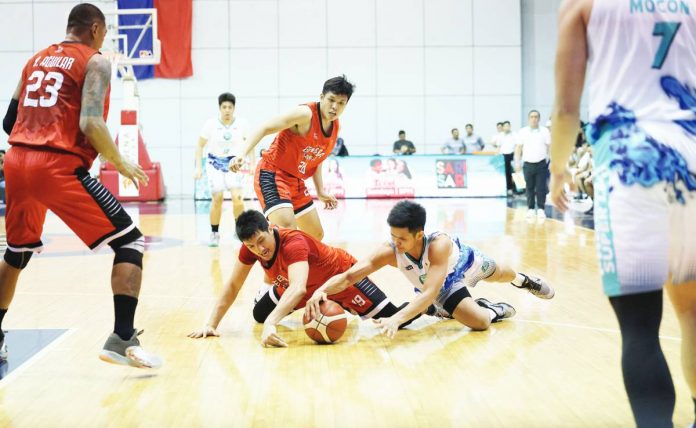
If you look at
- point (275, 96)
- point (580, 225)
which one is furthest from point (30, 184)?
point (275, 96)

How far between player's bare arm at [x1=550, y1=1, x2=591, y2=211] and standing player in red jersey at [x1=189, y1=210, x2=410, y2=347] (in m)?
2.53

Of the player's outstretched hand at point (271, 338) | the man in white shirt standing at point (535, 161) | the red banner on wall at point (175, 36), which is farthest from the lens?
the red banner on wall at point (175, 36)


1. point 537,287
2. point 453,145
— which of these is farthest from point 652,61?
point 453,145

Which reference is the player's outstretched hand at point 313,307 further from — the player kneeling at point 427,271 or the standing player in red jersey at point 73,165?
the standing player in red jersey at point 73,165

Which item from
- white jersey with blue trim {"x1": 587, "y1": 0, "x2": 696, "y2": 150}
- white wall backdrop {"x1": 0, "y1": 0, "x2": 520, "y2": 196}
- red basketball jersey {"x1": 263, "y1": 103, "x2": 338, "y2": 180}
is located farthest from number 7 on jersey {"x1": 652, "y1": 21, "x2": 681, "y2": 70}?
white wall backdrop {"x1": 0, "y1": 0, "x2": 520, "y2": 196}

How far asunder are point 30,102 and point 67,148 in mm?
304

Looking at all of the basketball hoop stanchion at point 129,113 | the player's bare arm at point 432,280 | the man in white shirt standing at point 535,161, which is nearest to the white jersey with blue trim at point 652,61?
the player's bare arm at point 432,280

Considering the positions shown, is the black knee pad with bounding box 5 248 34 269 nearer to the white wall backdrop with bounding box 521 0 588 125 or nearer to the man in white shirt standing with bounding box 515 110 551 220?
the man in white shirt standing with bounding box 515 110 551 220

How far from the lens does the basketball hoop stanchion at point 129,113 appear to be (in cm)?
1692

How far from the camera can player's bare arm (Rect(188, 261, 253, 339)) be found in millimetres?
4891

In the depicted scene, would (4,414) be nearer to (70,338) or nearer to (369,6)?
(70,338)

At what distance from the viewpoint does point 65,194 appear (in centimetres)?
377

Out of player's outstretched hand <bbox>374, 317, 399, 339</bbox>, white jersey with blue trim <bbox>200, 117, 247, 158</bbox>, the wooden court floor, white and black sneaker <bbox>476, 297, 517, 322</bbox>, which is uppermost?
white jersey with blue trim <bbox>200, 117, 247, 158</bbox>

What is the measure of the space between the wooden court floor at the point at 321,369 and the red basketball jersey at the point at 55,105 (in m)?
1.17
